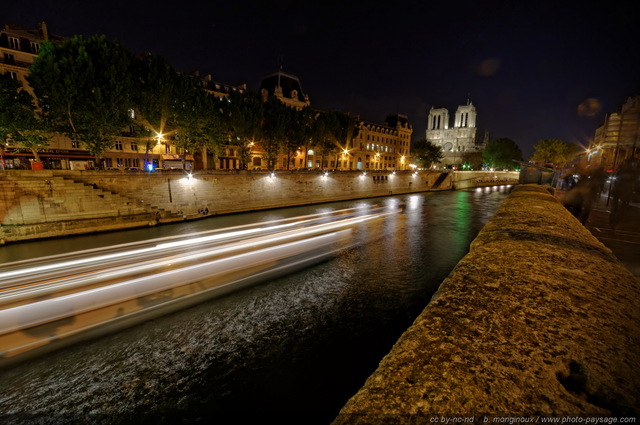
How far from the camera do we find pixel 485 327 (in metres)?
2.96

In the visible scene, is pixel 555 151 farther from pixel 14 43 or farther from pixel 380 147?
pixel 14 43

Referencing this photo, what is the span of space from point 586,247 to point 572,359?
544 cm

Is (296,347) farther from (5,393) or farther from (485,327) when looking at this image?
(5,393)

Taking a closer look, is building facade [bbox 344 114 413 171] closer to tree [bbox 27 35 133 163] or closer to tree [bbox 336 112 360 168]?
tree [bbox 336 112 360 168]

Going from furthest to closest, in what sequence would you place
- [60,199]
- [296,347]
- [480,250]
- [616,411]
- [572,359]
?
[60,199] < [296,347] < [480,250] < [572,359] < [616,411]

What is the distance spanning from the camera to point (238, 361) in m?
7.38

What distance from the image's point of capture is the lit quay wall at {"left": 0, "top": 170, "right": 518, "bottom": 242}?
1881 centimetres

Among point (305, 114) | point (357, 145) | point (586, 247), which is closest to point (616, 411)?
point (586, 247)

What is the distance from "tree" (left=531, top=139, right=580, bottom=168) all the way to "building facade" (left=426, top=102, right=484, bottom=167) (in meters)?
40.2

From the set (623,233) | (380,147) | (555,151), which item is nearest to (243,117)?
(623,233)

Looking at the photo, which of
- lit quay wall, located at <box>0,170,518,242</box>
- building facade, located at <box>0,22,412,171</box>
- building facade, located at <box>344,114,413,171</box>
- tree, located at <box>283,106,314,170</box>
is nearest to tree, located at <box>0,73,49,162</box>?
building facade, located at <box>0,22,412,171</box>

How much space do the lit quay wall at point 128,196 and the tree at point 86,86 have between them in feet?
18.9

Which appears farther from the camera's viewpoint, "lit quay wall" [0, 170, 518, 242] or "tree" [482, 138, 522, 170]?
"tree" [482, 138, 522, 170]

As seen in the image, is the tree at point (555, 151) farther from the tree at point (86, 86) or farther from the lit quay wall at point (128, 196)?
the tree at point (86, 86)
